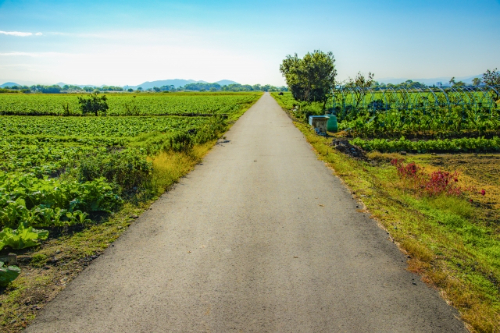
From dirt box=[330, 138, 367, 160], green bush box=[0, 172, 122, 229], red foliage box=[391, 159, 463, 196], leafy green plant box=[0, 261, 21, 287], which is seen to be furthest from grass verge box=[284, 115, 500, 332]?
green bush box=[0, 172, 122, 229]

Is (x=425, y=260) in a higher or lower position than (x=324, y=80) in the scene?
lower

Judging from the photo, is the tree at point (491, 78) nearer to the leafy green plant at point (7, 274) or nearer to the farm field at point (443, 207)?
the farm field at point (443, 207)

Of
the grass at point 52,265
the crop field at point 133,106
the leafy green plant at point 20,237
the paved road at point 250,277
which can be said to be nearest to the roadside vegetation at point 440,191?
the paved road at point 250,277

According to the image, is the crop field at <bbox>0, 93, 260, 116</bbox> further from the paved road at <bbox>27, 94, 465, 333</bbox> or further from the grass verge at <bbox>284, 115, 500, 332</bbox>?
the paved road at <bbox>27, 94, 465, 333</bbox>

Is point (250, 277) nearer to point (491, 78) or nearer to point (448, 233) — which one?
point (448, 233)

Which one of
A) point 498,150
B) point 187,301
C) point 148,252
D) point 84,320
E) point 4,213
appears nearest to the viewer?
point 84,320

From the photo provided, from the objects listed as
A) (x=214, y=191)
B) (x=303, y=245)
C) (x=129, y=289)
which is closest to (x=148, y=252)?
(x=129, y=289)

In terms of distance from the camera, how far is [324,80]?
47.2 meters

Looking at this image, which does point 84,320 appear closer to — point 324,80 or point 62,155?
point 62,155

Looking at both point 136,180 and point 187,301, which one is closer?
point 187,301

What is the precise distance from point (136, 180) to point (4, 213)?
361 cm

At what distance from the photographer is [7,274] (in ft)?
15.4

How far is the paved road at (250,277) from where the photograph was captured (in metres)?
4.04

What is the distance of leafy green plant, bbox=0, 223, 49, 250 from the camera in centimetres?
557
